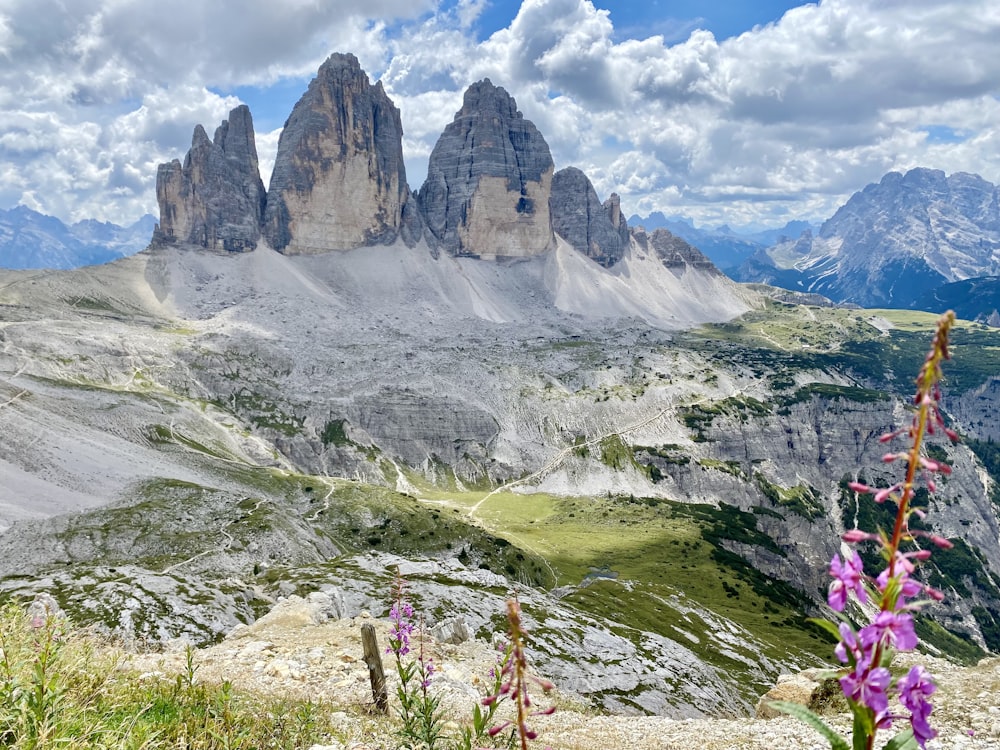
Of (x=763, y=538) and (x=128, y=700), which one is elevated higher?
(x=128, y=700)

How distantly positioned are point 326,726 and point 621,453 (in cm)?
16996

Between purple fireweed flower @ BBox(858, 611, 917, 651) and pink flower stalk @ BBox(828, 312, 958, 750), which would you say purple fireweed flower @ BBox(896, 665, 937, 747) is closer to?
pink flower stalk @ BBox(828, 312, 958, 750)

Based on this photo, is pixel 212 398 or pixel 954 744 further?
pixel 212 398

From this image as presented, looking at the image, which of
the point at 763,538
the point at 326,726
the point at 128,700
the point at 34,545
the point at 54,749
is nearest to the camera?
the point at 54,749

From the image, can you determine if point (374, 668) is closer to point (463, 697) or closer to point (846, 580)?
point (463, 697)

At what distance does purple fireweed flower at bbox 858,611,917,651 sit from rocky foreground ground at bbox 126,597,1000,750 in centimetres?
697

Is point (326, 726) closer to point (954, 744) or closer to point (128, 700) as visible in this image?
point (128, 700)

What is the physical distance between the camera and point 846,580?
4027mm

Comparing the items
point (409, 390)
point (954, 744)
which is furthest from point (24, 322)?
point (954, 744)

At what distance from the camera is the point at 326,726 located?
10477 mm

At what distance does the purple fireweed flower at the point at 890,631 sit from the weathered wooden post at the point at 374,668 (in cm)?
1130

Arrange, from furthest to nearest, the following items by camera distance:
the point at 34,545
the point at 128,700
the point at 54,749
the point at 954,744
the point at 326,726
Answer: the point at 34,545, the point at 954,744, the point at 326,726, the point at 128,700, the point at 54,749

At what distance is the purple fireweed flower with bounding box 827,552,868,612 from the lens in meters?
4.00

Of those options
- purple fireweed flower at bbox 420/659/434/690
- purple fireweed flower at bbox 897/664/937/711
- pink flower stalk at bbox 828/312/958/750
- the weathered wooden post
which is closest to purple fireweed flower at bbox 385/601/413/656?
purple fireweed flower at bbox 420/659/434/690
